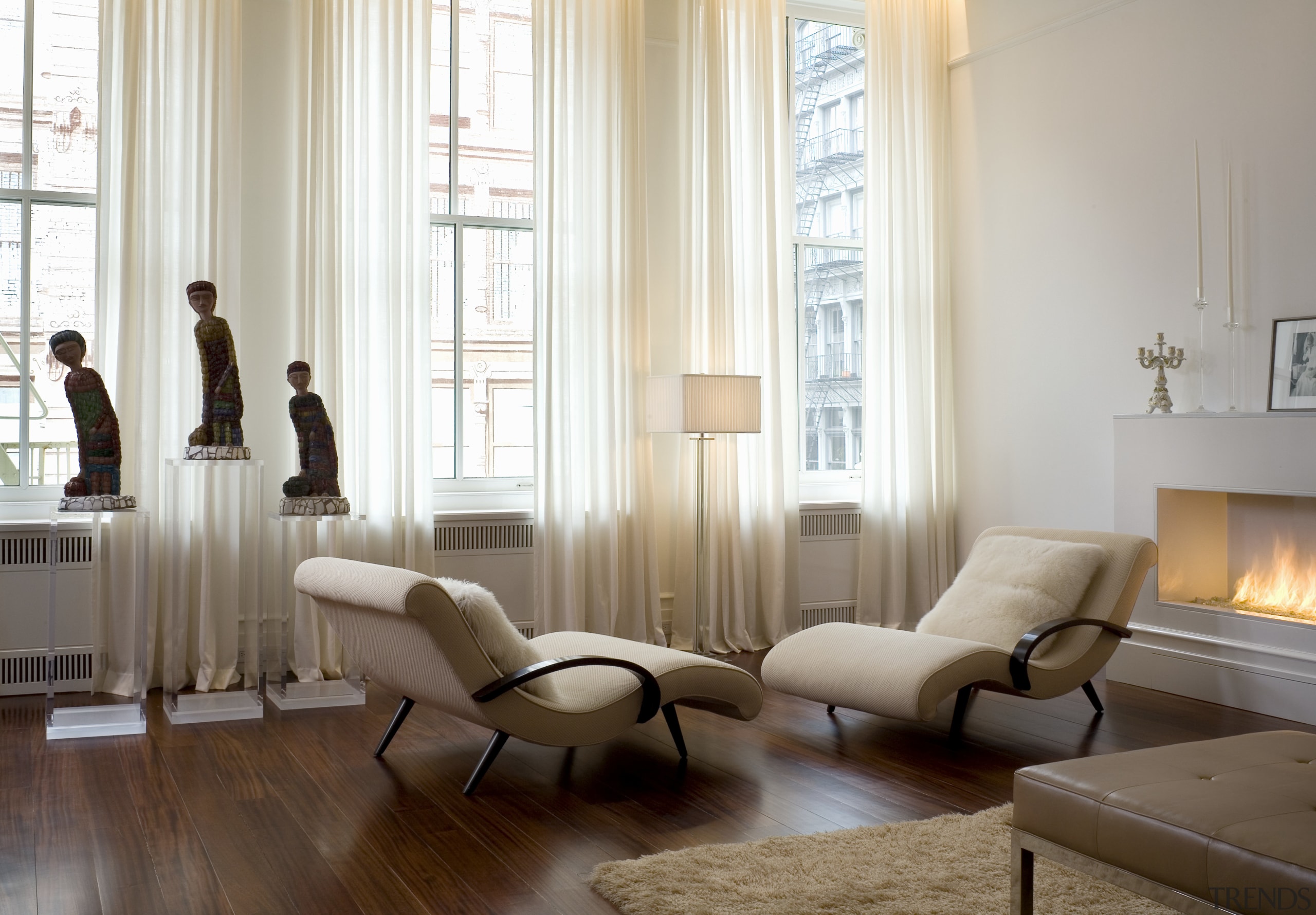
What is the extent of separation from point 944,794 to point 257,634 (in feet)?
10.6

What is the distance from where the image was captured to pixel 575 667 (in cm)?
402

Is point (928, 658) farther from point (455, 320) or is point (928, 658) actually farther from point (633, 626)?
point (455, 320)

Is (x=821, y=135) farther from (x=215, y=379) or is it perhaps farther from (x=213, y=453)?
(x=213, y=453)

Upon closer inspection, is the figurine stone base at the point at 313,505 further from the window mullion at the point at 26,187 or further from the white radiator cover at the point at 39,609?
the window mullion at the point at 26,187

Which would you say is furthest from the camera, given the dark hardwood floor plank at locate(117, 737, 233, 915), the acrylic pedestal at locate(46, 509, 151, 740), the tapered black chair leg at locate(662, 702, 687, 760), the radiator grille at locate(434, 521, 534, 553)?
the radiator grille at locate(434, 521, 534, 553)

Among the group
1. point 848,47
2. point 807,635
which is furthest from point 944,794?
point 848,47

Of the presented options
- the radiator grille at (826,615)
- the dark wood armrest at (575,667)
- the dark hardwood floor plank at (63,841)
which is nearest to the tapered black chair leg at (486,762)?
the dark wood armrest at (575,667)

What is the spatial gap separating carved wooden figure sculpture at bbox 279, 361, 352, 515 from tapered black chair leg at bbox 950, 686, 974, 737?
9.34 ft

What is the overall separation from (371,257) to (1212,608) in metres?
4.49

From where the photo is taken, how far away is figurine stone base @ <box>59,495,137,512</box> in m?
4.75

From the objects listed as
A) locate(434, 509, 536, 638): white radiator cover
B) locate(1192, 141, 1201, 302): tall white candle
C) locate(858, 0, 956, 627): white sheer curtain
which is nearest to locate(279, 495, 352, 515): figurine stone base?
locate(434, 509, 536, 638): white radiator cover

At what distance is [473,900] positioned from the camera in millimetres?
2906

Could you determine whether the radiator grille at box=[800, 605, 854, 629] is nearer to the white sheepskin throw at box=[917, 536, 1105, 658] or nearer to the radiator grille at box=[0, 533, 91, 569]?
the white sheepskin throw at box=[917, 536, 1105, 658]

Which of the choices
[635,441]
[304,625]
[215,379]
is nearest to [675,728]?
[304,625]
